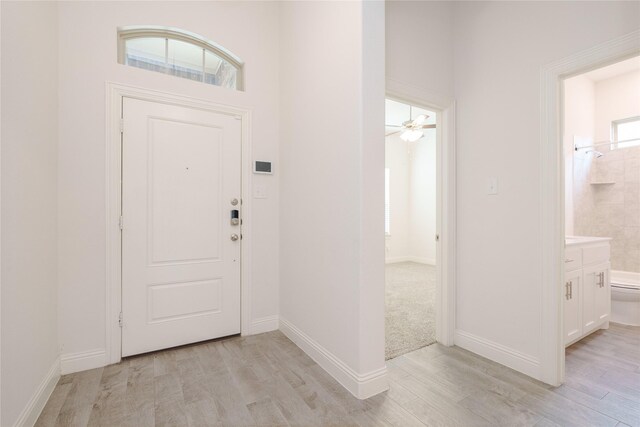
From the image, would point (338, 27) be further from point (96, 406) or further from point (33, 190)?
point (96, 406)

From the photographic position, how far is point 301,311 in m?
2.39

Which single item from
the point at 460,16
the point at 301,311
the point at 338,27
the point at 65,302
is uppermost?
the point at 460,16

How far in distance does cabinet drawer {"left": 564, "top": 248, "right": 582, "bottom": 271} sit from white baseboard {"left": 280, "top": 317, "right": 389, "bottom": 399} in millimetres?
1732

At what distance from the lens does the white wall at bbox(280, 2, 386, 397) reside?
1.73 metres

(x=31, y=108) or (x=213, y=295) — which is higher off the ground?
(x=31, y=108)

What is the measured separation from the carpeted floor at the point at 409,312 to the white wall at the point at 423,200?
3.56ft

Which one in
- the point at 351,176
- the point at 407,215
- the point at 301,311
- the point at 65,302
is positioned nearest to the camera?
the point at 351,176

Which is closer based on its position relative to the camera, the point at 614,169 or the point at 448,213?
the point at 448,213

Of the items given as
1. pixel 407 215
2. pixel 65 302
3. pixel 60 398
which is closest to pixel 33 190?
pixel 65 302

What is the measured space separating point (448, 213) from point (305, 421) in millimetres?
1844

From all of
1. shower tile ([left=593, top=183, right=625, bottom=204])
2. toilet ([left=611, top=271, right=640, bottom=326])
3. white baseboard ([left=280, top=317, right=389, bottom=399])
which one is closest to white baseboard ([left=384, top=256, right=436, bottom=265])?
shower tile ([left=593, top=183, right=625, bottom=204])

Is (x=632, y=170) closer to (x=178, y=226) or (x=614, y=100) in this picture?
(x=614, y=100)

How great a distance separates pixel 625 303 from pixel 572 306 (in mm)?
1155

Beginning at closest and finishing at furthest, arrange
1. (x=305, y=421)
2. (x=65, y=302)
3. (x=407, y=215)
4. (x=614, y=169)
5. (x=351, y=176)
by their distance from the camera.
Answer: (x=305, y=421)
(x=351, y=176)
(x=65, y=302)
(x=614, y=169)
(x=407, y=215)
